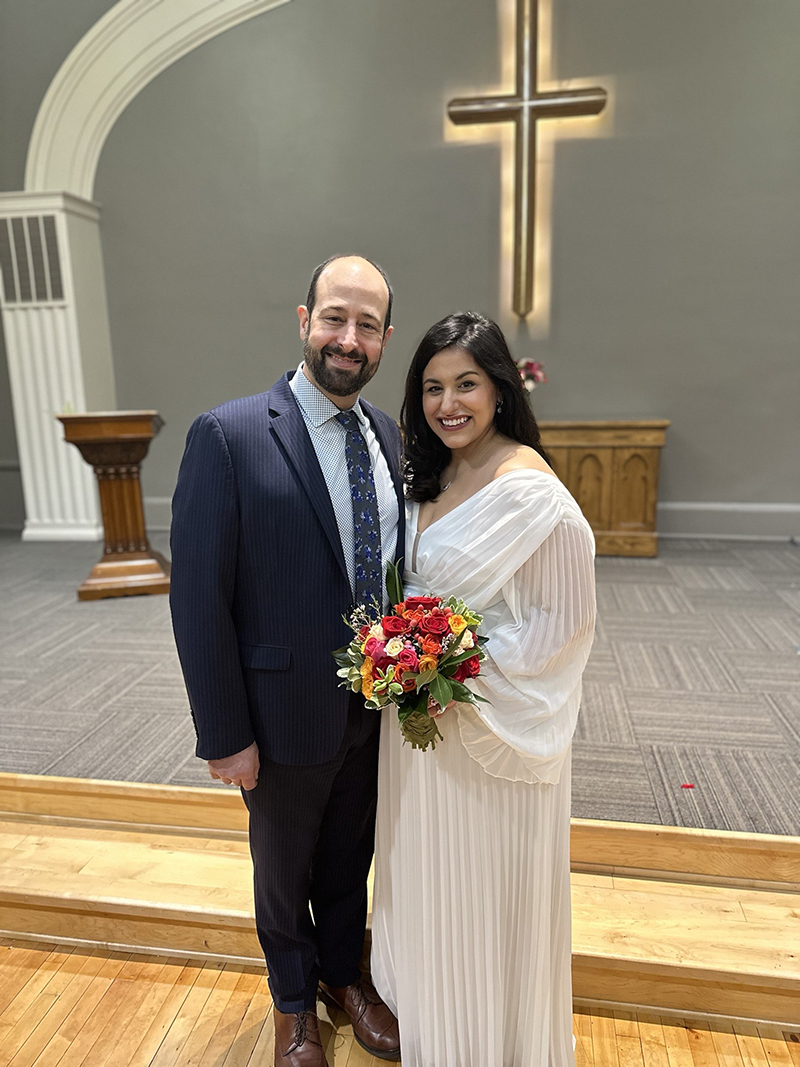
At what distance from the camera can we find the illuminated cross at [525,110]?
5.22 meters

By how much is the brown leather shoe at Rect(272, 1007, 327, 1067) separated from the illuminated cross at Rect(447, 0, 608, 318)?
16.4 feet

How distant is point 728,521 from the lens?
5750mm

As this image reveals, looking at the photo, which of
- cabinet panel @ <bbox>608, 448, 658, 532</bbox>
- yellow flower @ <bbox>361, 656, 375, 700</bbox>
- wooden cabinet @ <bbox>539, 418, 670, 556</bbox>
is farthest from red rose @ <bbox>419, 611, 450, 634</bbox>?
cabinet panel @ <bbox>608, 448, 658, 532</bbox>

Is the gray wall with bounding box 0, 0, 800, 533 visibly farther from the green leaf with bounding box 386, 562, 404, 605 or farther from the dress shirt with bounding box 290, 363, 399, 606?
the green leaf with bounding box 386, 562, 404, 605

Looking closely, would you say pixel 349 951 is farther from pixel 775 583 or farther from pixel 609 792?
pixel 775 583

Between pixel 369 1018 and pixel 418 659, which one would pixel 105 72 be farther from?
pixel 369 1018

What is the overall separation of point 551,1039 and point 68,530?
5851 mm

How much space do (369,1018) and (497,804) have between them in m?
0.72

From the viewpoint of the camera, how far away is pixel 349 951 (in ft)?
5.82

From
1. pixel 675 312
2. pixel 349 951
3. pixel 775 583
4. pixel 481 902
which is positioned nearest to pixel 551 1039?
pixel 481 902

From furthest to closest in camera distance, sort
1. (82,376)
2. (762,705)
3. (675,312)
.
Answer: (82,376) < (675,312) < (762,705)

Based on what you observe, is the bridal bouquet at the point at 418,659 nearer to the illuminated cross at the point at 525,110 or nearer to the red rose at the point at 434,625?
the red rose at the point at 434,625

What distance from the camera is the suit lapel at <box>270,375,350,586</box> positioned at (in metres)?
1.44

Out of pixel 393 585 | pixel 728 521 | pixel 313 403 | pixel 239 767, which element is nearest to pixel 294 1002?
pixel 239 767
